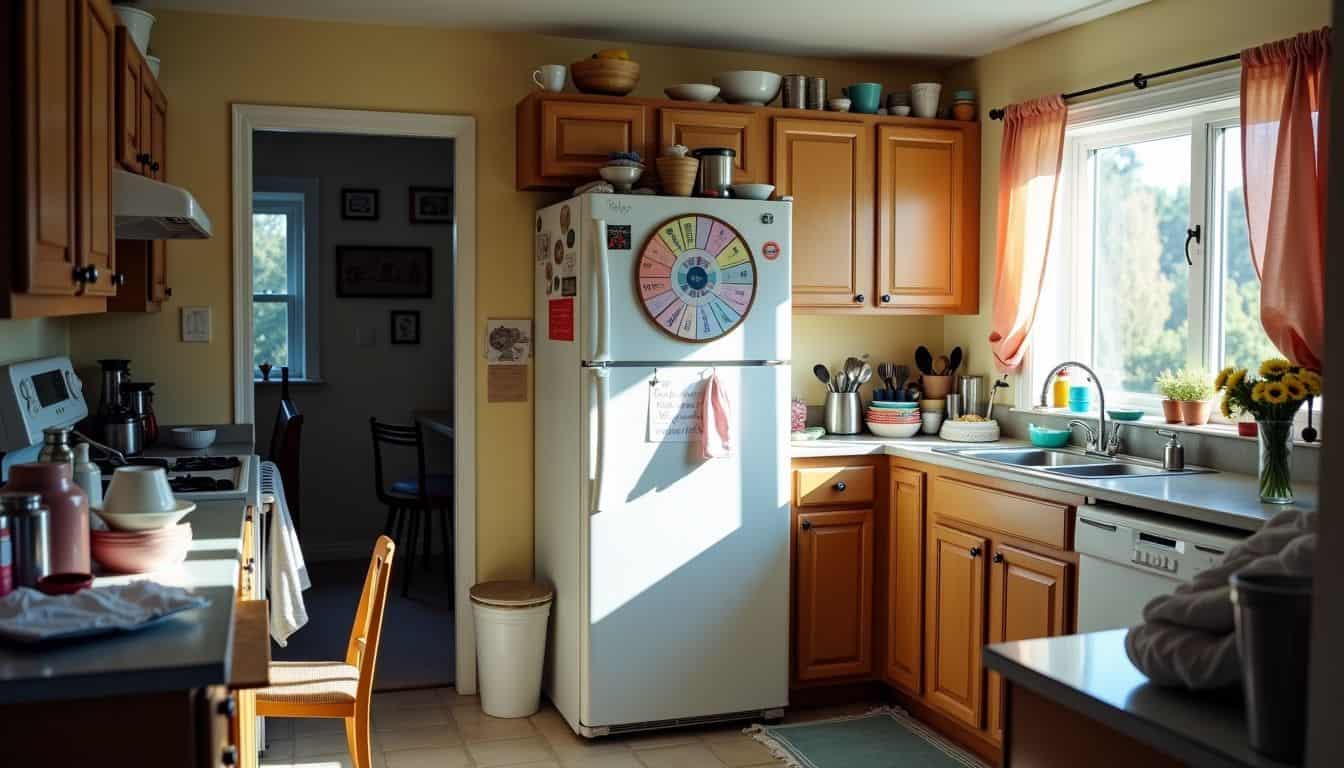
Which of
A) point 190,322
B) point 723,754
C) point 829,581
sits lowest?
point 723,754

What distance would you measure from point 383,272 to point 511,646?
296 cm

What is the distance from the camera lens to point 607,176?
3.81 metres

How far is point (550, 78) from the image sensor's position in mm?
3988

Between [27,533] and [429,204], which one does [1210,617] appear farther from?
[429,204]

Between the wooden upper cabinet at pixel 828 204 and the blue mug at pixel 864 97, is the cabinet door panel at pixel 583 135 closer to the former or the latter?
the wooden upper cabinet at pixel 828 204

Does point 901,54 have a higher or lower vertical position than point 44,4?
higher

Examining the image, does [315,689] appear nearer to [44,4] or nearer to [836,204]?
[44,4]

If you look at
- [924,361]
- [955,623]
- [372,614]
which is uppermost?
[924,361]

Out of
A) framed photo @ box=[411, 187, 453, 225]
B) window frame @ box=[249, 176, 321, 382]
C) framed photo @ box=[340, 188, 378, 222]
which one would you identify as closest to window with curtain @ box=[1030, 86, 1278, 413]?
framed photo @ box=[411, 187, 453, 225]

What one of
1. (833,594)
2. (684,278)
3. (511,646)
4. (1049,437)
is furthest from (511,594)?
(1049,437)

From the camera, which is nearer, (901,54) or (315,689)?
(315,689)

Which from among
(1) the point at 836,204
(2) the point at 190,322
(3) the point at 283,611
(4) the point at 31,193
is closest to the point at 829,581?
(1) the point at 836,204

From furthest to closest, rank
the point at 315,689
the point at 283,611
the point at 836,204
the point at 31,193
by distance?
the point at 836,204, the point at 283,611, the point at 315,689, the point at 31,193

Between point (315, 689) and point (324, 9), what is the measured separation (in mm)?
2272
